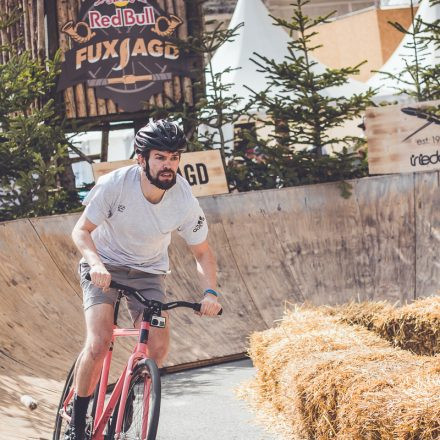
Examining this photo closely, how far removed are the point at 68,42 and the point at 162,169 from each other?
7.79m

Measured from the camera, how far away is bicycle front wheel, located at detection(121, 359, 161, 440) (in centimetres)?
426

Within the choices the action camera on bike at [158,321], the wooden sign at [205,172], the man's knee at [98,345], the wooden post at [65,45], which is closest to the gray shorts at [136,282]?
the man's knee at [98,345]

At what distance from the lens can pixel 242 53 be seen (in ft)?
56.6

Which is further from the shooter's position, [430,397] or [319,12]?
[319,12]

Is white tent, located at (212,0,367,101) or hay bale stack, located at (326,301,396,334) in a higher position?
white tent, located at (212,0,367,101)

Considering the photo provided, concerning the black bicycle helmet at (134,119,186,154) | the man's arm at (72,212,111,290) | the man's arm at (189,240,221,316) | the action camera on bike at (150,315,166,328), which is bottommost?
the action camera on bike at (150,315,166,328)

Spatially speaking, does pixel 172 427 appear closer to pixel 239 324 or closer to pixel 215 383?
pixel 215 383

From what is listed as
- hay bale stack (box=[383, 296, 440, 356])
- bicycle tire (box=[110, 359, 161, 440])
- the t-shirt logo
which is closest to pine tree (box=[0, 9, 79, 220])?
hay bale stack (box=[383, 296, 440, 356])

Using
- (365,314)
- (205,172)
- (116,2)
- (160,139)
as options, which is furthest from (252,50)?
(160,139)

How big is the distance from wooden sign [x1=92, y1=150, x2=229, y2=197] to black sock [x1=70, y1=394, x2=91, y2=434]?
20.0ft

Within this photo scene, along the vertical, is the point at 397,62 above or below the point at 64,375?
above

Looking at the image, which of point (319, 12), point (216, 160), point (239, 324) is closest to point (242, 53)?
point (216, 160)

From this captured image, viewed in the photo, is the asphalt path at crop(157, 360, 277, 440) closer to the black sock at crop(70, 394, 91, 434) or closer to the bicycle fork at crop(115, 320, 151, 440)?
the black sock at crop(70, 394, 91, 434)

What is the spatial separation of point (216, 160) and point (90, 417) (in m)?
6.30
